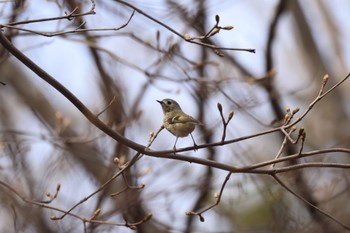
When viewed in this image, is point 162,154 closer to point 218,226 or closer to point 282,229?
point 282,229

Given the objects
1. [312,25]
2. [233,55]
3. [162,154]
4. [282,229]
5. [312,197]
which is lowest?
[162,154]

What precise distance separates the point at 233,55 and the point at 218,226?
92.2 inches

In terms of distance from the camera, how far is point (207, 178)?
222 inches

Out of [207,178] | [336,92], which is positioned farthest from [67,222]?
[336,92]

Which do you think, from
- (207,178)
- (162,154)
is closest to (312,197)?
(207,178)

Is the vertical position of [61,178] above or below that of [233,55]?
below

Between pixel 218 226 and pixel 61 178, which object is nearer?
pixel 61 178

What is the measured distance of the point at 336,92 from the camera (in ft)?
30.0

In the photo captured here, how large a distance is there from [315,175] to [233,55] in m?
2.45

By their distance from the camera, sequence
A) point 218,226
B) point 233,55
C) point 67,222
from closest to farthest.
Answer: point 67,222
point 218,226
point 233,55

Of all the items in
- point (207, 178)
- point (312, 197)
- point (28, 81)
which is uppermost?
point (28, 81)

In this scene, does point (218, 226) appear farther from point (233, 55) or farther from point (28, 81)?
point (28, 81)

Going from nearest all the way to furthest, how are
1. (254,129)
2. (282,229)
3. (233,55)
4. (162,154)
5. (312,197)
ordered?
(162,154)
(282,229)
(312,197)
(233,55)
(254,129)

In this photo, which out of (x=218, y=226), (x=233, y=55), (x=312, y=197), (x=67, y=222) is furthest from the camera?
(x=233, y=55)
